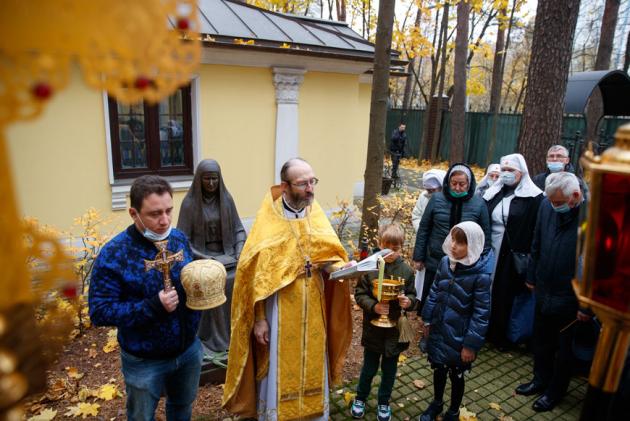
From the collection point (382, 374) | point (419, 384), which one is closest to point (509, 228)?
point (419, 384)

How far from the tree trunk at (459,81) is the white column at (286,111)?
771cm

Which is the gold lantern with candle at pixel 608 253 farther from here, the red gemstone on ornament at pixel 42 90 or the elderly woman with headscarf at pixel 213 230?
the elderly woman with headscarf at pixel 213 230

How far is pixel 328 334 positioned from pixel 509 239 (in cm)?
254

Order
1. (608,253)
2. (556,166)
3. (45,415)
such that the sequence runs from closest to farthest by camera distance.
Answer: (608,253)
(45,415)
(556,166)

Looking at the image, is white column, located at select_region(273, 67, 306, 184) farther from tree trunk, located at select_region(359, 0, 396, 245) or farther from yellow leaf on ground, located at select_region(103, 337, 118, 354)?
yellow leaf on ground, located at select_region(103, 337, 118, 354)

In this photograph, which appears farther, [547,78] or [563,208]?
[547,78]

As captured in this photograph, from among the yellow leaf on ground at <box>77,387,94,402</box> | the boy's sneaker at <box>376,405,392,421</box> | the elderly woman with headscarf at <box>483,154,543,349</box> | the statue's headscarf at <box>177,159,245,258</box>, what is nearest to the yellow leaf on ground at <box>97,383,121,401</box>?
the yellow leaf on ground at <box>77,387,94,402</box>

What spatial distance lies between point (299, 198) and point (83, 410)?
105 inches

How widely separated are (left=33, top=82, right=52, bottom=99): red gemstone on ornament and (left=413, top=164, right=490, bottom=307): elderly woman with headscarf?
4366mm

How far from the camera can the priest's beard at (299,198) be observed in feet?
9.86

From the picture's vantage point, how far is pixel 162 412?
383cm

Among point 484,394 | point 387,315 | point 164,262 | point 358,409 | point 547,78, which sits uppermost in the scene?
point 547,78

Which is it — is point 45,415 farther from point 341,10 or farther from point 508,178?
point 341,10

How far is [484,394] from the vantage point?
4230 mm
